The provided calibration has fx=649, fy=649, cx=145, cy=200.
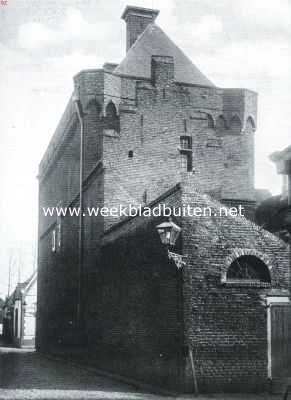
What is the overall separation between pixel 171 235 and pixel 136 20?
16.2 metres

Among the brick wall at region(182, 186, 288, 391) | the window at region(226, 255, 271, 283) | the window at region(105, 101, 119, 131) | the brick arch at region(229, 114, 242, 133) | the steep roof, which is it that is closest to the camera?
the brick wall at region(182, 186, 288, 391)

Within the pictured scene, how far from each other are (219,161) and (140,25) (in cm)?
804

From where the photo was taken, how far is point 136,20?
28688mm

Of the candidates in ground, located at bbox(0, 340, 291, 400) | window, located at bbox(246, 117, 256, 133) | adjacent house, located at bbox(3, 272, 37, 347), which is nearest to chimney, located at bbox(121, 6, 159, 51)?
window, located at bbox(246, 117, 256, 133)

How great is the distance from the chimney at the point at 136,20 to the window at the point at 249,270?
50.7 feet

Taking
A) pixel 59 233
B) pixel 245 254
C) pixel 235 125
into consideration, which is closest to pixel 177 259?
pixel 245 254

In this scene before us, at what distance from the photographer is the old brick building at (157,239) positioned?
15.1 meters

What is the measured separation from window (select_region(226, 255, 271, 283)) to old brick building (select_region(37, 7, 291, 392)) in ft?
0.09

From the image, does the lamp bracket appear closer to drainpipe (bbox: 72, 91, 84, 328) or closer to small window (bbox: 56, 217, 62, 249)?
drainpipe (bbox: 72, 91, 84, 328)

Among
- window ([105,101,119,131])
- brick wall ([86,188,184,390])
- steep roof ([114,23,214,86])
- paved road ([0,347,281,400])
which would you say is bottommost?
paved road ([0,347,281,400])

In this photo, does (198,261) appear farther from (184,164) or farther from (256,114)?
(256,114)

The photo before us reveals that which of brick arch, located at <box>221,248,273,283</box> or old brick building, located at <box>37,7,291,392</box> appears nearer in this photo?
old brick building, located at <box>37,7,291,392</box>

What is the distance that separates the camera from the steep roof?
25000mm

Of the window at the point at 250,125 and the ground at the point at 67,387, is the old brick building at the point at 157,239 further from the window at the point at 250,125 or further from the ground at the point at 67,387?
the ground at the point at 67,387
